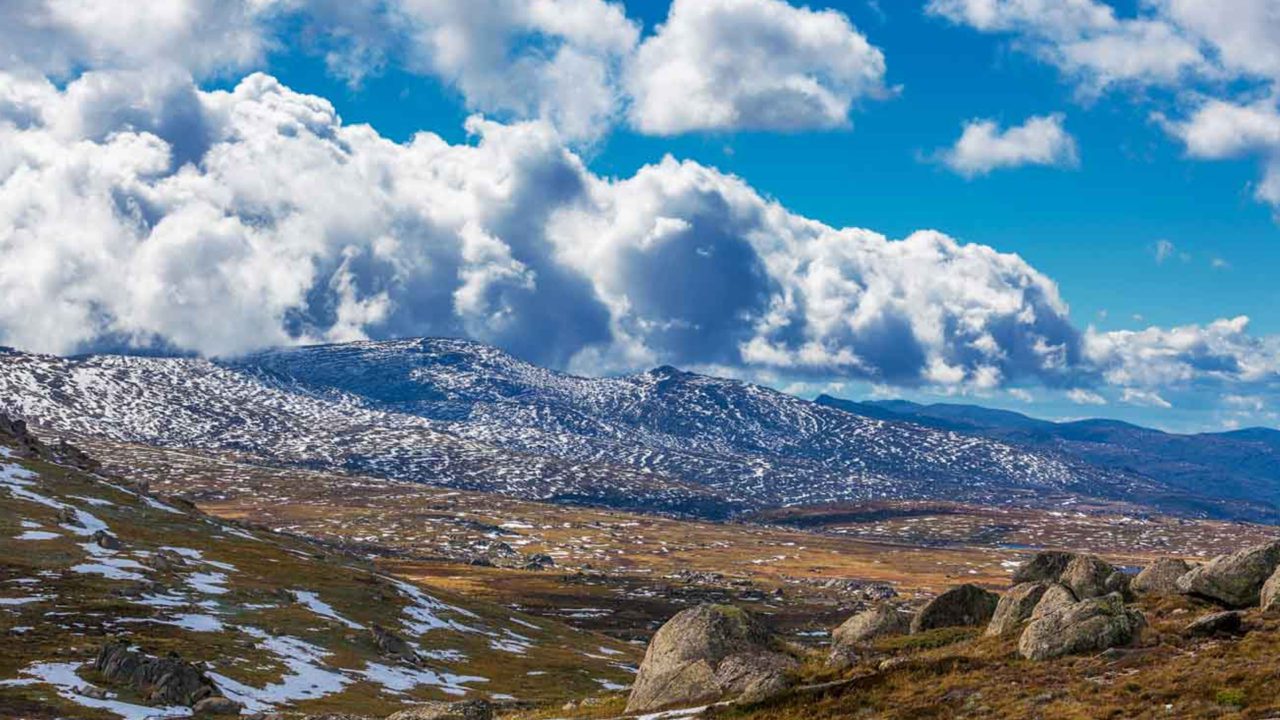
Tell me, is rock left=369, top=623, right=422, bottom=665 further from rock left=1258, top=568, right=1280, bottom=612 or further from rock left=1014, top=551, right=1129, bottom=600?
rock left=1258, top=568, right=1280, bottom=612

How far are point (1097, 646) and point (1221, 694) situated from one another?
8641 millimetres

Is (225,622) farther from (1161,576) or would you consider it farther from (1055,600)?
(1161,576)

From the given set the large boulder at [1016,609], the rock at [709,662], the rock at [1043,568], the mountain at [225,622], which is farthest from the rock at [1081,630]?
the mountain at [225,622]

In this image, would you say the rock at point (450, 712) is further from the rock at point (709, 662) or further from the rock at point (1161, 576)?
the rock at point (1161, 576)

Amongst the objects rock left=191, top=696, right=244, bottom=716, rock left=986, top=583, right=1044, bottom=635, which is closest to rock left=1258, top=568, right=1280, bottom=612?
rock left=986, top=583, right=1044, bottom=635

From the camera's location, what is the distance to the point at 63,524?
457ft

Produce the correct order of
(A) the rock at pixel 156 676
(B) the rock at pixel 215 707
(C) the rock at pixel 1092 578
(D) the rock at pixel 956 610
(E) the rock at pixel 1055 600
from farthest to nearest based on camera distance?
(A) the rock at pixel 156 676 → (B) the rock at pixel 215 707 → (D) the rock at pixel 956 610 → (C) the rock at pixel 1092 578 → (E) the rock at pixel 1055 600

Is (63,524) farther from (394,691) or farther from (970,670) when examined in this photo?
(970,670)

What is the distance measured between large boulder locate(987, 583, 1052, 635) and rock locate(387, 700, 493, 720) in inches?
1049

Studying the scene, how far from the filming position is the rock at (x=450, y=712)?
4709cm

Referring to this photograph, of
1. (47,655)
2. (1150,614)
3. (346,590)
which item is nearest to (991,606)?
(1150,614)

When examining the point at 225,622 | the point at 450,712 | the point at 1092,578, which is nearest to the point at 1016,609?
the point at 1092,578

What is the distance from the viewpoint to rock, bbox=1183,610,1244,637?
4316cm

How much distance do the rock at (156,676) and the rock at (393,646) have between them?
122 feet
